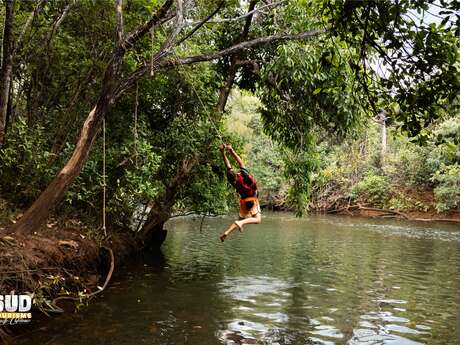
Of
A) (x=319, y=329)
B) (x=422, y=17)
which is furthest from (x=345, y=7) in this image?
(x=319, y=329)

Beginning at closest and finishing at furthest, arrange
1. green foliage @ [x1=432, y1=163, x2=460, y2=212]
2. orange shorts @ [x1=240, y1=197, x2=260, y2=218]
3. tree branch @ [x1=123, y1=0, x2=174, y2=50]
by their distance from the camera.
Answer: tree branch @ [x1=123, y1=0, x2=174, y2=50] < orange shorts @ [x1=240, y1=197, x2=260, y2=218] < green foliage @ [x1=432, y1=163, x2=460, y2=212]

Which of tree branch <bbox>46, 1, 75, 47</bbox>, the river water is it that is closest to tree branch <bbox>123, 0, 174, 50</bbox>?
tree branch <bbox>46, 1, 75, 47</bbox>

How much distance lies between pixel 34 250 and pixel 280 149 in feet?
28.8

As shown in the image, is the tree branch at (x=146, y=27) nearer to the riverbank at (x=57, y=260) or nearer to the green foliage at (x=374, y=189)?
the riverbank at (x=57, y=260)

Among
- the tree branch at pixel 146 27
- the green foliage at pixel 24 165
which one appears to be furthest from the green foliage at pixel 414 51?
the green foliage at pixel 24 165

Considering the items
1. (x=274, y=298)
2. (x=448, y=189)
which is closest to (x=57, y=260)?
(x=274, y=298)

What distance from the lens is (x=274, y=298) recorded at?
10.6m

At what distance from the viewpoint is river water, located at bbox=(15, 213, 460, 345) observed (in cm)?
789

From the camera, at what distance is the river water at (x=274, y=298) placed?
7.89 meters

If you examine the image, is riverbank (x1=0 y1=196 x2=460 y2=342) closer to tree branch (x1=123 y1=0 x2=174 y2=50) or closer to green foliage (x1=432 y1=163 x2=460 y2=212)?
tree branch (x1=123 y1=0 x2=174 y2=50)

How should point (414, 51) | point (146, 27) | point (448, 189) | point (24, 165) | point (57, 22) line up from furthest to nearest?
point (448, 189)
point (57, 22)
point (24, 165)
point (146, 27)
point (414, 51)

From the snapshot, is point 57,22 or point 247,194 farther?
point 57,22

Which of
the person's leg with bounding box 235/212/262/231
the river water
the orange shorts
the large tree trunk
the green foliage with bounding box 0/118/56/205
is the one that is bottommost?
the river water

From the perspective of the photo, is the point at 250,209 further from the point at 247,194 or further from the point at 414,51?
the point at 414,51
